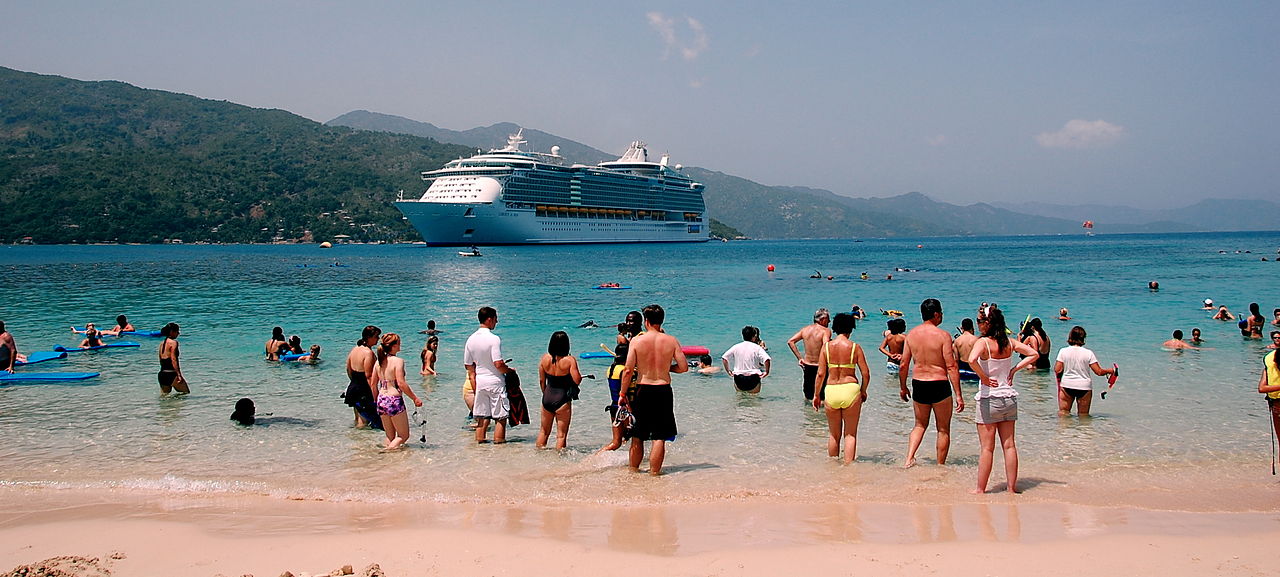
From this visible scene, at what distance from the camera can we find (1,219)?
11512 centimetres

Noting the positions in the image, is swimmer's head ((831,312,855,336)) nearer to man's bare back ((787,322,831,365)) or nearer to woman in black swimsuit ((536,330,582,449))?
woman in black swimsuit ((536,330,582,449))

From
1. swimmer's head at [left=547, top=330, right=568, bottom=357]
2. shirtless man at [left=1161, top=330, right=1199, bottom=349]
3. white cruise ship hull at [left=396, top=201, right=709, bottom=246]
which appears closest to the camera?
swimmer's head at [left=547, top=330, right=568, bottom=357]

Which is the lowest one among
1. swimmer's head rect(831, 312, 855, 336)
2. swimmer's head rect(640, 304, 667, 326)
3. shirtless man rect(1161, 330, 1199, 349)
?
shirtless man rect(1161, 330, 1199, 349)

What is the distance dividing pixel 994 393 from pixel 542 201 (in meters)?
91.5

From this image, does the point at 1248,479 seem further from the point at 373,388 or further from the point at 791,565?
the point at 373,388

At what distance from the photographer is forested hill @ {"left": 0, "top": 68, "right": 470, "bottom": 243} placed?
400ft

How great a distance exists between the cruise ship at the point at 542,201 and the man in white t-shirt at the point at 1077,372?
82.4 meters

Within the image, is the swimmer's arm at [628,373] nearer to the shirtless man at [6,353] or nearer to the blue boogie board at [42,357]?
the shirtless man at [6,353]

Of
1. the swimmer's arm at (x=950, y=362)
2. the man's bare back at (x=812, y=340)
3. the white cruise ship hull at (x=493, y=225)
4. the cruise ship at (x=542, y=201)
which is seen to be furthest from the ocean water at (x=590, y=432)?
the cruise ship at (x=542, y=201)

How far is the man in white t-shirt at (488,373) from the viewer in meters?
7.45

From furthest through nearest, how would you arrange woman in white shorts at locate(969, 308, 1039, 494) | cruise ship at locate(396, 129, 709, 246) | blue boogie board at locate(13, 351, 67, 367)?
cruise ship at locate(396, 129, 709, 246), blue boogie board at locate(13, 351, 67, 367), woman in white shorts at locate(969, 308, 1039, 494)

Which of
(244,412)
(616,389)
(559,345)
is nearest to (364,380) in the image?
(244,412)

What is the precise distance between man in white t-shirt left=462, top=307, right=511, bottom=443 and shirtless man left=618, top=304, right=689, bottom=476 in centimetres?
153

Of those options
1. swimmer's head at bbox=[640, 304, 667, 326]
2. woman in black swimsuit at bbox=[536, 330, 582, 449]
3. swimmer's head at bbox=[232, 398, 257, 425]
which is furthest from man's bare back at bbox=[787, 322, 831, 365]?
swimmer's head at bbox=[232, 398, 257, 425]
